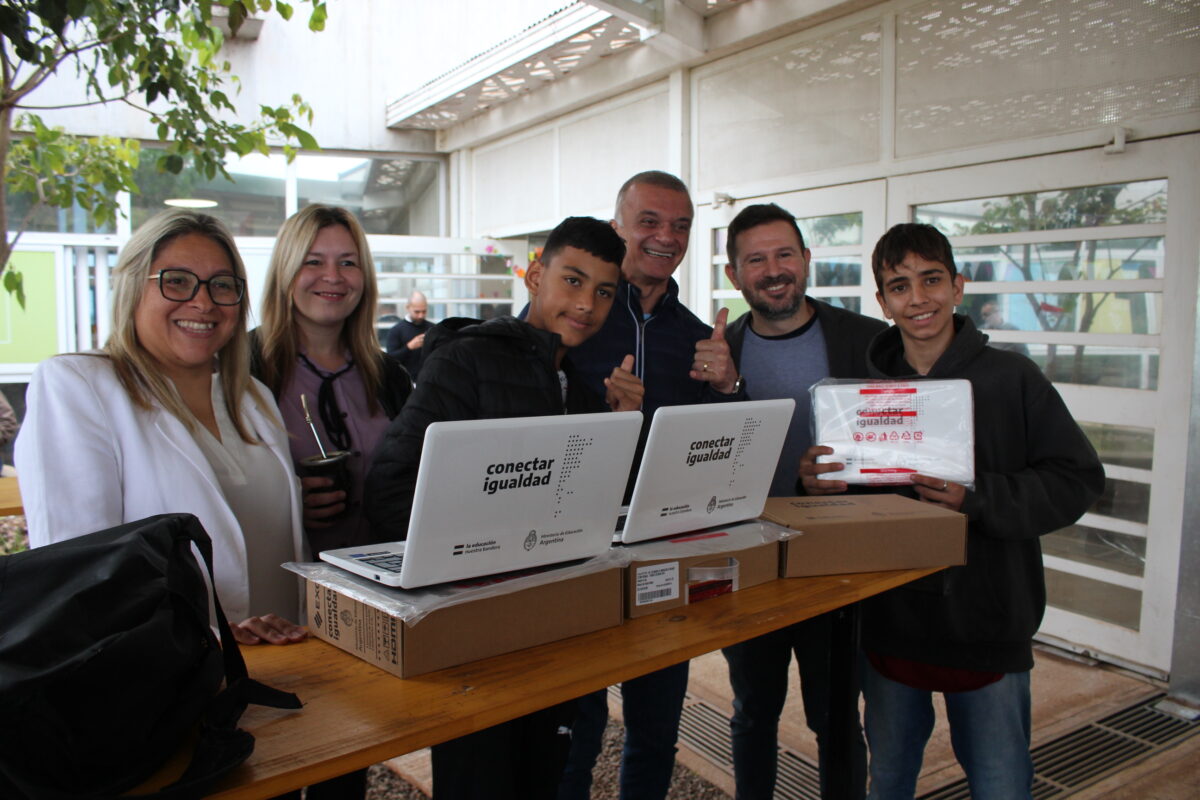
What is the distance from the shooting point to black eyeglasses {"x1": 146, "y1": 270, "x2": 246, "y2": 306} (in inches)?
66.5

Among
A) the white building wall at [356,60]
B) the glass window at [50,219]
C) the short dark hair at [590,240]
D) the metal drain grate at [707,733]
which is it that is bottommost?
the metal drain grate at [707,733]

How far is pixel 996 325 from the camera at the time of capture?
157 inches

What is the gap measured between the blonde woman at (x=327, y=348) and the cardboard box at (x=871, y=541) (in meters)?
1.04

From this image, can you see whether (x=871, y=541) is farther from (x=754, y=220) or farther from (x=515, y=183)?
(x=515, y=183)

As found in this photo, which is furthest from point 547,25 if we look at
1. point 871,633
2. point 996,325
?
point 871,633

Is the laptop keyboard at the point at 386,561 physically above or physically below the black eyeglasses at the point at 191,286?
below

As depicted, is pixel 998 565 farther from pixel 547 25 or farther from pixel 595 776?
pixel 547 25

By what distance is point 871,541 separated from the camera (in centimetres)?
176

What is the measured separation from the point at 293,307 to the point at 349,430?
36cm

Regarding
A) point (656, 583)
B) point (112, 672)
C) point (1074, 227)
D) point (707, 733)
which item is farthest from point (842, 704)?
point (1074, 227)

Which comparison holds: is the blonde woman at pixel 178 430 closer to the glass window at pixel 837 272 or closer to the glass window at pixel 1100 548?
the glass window at pixel 1100 548

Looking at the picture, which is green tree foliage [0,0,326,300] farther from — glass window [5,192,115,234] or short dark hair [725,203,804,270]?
glass window [5,192,115,234]

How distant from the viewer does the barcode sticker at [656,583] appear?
1.50m

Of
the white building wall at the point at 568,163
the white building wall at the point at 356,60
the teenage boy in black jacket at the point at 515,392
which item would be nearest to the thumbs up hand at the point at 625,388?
the teenage boy in black jacket at the point at 515,392
